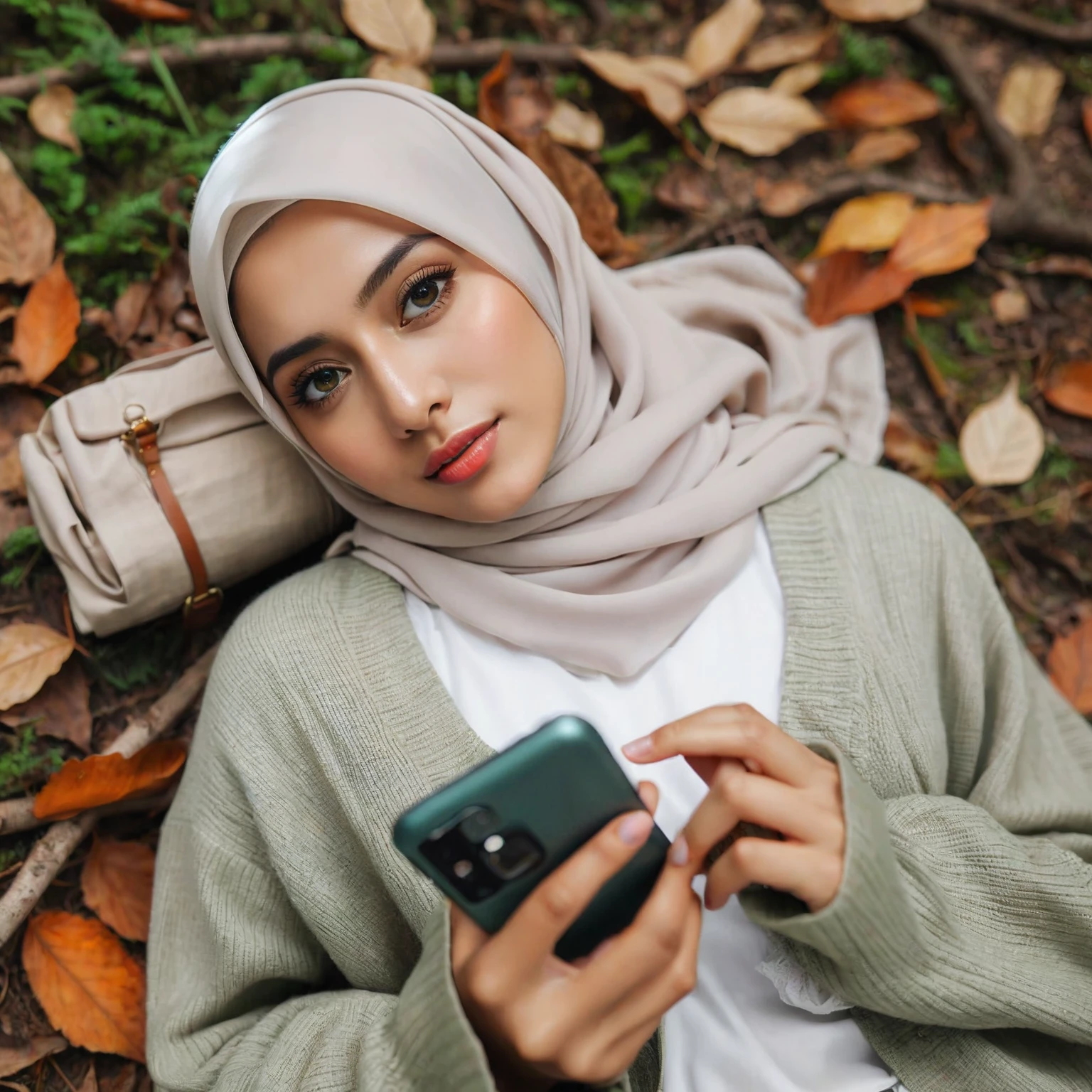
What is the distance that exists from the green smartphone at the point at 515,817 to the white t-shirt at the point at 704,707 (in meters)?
0.40

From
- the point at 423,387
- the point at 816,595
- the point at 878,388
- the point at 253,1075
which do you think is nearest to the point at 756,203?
the point at 878,388

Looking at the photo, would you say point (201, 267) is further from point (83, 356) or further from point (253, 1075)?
point (253, 1075)

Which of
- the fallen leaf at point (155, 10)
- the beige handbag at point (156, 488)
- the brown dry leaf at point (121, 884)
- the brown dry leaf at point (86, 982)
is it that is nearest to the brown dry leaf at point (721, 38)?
the fallen leaf at point (155, 10)

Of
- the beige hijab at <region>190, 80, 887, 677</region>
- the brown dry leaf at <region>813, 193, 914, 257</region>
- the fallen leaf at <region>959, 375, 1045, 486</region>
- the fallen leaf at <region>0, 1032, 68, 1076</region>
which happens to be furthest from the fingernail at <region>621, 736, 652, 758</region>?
the brown dry leaf at <region>813, 193, 914, 257</region>

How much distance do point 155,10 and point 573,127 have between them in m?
0.97

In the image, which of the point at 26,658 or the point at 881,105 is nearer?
the point at 26,658

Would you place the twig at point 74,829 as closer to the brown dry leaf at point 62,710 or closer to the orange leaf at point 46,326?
the brown dry leaf at point 62,710

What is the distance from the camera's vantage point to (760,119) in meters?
2.40

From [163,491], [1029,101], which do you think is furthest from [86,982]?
[1029,101]

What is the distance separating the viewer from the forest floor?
75.0 inches

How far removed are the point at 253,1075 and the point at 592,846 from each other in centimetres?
78

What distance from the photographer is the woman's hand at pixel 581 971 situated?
1073 millimetres

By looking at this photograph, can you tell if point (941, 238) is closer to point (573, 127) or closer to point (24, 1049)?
point (573, 127)

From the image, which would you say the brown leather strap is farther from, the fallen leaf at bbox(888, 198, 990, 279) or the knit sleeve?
the fallen leaf at bbox(888, 198, 990, 279)
